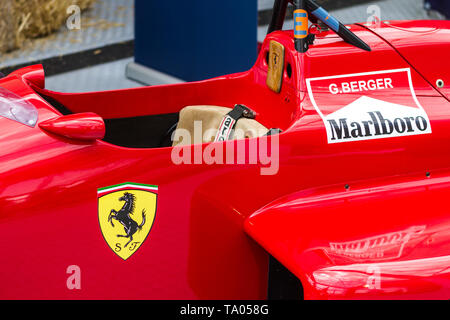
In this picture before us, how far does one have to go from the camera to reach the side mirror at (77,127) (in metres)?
2.40

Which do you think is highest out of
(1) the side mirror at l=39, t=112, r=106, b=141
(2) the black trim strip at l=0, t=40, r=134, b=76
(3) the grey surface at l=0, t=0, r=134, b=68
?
(3) the grey surface at l=0, t=0, r=134, b=68

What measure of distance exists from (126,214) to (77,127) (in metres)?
0.33

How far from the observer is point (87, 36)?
6.81 meters

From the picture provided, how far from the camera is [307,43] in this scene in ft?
9.50

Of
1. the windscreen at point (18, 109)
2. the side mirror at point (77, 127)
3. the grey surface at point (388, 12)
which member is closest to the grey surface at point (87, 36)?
the grey surface at point (388, 12)

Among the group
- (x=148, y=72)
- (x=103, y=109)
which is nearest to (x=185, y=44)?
(x=148, y=72)

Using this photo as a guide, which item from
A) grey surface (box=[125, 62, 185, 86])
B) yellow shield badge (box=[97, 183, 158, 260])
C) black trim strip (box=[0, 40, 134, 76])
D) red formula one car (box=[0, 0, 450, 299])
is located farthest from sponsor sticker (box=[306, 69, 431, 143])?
black trim strip (box=[0, 40, 134, 76])

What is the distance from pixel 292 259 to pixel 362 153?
0.53 m

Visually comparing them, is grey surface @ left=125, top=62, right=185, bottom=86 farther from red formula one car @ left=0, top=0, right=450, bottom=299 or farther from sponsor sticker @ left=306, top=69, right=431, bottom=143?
Answer: sponsor sticker @ left=306, top=69, right=431, bottom=143

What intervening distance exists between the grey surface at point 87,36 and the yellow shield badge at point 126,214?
4071 millimetres

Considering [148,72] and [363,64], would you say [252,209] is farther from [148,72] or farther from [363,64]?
[148,72]

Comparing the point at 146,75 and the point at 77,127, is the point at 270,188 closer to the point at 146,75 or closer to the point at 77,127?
the point at 77,127

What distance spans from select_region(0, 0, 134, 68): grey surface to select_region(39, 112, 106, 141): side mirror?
157 inches

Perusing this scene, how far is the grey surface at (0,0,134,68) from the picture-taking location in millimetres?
6398
